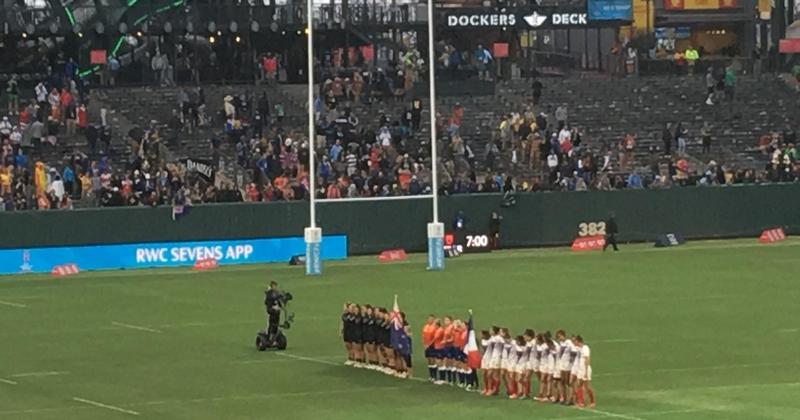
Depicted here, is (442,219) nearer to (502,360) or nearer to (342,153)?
(342,153)

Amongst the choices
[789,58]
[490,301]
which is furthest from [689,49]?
[490,301]

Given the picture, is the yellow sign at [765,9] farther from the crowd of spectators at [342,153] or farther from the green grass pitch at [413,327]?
the green grass pitch at [413,327]

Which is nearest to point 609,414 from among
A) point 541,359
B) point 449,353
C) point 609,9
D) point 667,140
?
point 541,359

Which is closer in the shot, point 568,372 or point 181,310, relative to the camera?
point 568,372

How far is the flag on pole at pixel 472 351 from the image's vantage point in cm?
3553

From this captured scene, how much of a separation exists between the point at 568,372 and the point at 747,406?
2.94 m

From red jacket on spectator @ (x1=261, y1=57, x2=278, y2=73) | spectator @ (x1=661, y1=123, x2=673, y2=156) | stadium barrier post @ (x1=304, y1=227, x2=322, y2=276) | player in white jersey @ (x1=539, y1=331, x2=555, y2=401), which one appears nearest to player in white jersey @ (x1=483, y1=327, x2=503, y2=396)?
player in white jersey @ (x1=539, y1=331, x2=555, y2=401)

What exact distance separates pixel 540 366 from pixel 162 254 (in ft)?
99.5

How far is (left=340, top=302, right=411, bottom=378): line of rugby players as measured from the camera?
38094mm

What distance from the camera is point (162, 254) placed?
62969mm

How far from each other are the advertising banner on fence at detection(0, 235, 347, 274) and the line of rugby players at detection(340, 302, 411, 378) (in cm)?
2320

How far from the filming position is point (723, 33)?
3647 inches

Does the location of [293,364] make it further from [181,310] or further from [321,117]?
[321,117]

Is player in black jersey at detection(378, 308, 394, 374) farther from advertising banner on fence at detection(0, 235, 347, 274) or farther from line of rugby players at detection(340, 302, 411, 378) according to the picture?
advertising banner on fence at detection(0, 235, 347, 274)
